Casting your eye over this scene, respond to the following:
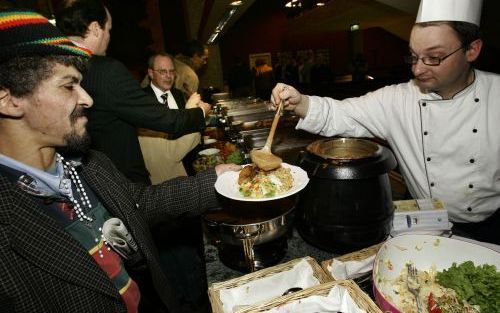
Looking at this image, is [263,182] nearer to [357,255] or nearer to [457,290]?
[357,255]

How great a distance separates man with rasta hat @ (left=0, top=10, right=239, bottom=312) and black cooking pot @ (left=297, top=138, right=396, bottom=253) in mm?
1033

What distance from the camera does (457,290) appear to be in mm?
1169

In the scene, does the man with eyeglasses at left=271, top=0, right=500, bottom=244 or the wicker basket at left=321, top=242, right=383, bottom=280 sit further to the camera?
the man with eyeglasses at left=271, top=0, right=500, bottom=244

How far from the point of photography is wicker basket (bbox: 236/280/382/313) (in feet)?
3.37

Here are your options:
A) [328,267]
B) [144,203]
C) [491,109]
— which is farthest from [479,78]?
[144,203]

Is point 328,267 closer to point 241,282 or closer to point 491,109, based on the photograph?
point 241,282

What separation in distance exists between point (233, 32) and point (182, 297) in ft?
62.5

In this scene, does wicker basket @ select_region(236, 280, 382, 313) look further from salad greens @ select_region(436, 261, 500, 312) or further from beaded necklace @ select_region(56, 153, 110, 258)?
beaded necklace @ select_region(56, 153, 110, 258)

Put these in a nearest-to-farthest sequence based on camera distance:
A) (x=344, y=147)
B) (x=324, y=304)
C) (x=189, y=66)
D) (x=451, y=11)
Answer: (x=324, y=304), (x=451, y=11), (x=344, y=147), (x=189, y=66)

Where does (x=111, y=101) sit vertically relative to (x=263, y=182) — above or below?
above

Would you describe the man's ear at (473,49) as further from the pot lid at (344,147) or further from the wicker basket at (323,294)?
the wicker basket at (323,294)

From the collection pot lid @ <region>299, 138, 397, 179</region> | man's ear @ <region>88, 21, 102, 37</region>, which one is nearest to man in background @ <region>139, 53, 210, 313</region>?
man's ear @ <region>88, 21, 102, 37</region>

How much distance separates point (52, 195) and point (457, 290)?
1.80 meters

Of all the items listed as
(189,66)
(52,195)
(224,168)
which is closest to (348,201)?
(224,168)
